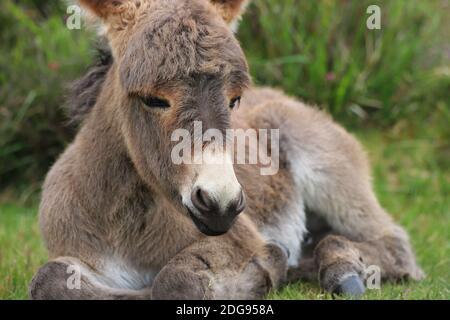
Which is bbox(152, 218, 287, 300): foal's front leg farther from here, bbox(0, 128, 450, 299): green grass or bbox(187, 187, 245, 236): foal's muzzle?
bbox(187, 187, 245, 236): foal's muzzle

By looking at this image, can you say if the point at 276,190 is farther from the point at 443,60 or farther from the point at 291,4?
the point at 443,60

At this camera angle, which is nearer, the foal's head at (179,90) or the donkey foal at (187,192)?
the foal's head at (179,90)

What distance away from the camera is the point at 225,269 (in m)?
4.82

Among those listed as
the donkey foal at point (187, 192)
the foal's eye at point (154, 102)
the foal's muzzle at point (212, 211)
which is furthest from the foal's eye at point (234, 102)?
the foal's muzzle at point (212, 211)

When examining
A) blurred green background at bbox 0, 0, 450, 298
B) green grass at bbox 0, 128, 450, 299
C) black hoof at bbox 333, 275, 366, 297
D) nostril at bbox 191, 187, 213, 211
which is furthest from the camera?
blurred green background at bbox 0, 0, 450, 298

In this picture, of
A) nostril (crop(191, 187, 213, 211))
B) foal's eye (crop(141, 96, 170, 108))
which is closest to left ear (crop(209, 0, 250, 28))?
foal's eye (crop(141, 96, 170, 108))

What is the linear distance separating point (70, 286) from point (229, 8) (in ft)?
6.32

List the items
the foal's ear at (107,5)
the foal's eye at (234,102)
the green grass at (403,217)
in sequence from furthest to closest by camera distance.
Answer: the green grass at (403,217) < the foal's ear at (107,5) < the foal's eye at (234,102)

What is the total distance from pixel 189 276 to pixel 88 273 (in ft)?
2.06

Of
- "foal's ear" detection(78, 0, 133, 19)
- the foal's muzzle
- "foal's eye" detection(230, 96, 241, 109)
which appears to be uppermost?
"foal's ear" detection(78, 0, 133, 19)

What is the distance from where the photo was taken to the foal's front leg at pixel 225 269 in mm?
4523

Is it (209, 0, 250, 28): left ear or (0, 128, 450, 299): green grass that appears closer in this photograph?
(209, 0, 250, 28): left ear

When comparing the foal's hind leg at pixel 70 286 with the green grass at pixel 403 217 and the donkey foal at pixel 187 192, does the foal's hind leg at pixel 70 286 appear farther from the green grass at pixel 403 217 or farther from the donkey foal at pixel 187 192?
the green grass at pixel 403 217

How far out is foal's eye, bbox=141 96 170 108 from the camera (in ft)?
13.6
